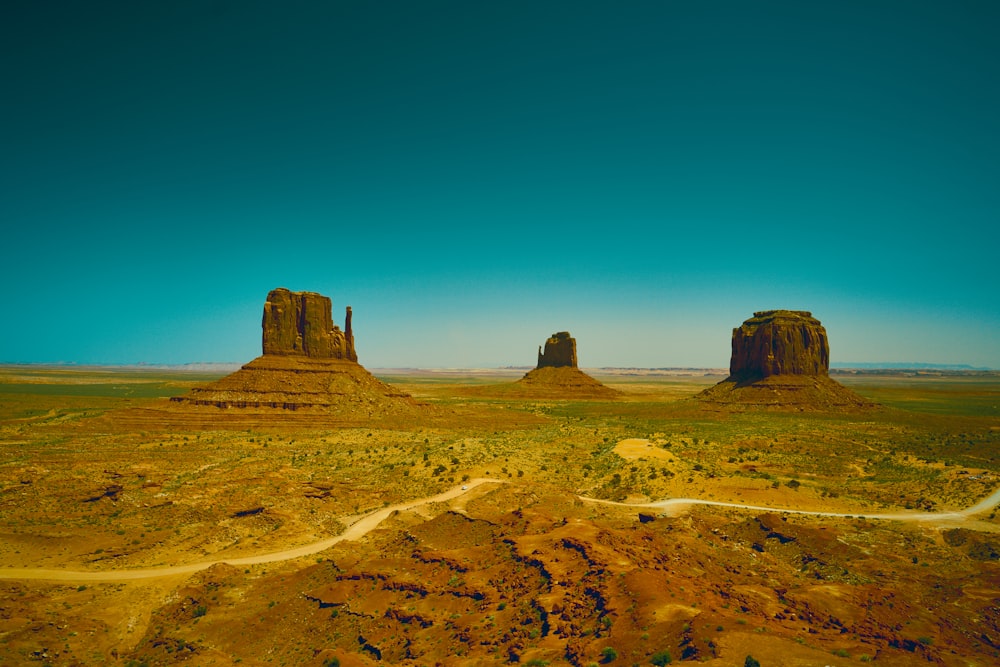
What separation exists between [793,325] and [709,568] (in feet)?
299

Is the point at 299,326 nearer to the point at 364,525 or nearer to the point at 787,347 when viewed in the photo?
the point at 364,525

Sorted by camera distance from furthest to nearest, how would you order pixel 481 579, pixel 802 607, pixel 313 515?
1. pixel 313 515
2. pixel 481 579
3. pixel 802 607

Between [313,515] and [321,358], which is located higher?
[321,358]

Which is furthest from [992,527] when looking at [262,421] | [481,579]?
[262,421]

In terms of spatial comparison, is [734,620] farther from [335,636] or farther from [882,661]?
[335,636]

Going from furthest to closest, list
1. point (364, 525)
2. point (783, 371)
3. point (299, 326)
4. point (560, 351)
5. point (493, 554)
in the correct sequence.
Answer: point (560, 351)
point (783, 371)
point (299, 326)
point (364, 525)
point (493, 554)

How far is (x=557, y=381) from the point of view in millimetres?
133375

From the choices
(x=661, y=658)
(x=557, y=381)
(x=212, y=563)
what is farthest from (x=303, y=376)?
(x=557, y=381)

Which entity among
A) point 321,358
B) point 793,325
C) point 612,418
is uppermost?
point 793,325

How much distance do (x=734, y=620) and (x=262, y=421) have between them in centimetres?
6192

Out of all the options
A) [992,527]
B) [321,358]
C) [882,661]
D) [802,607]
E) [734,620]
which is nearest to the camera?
[882,661]

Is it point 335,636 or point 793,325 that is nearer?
point 335,636

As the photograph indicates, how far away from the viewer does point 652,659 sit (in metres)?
12.2

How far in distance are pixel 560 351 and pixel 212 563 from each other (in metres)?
126
